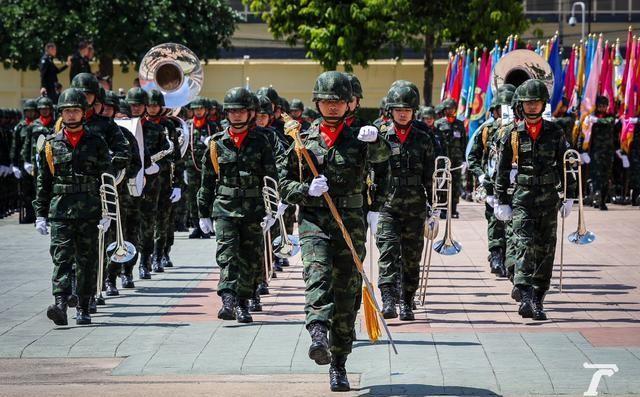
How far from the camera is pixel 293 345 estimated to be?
11.1m

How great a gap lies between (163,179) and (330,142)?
695cm

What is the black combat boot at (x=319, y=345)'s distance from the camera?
8.92 metres

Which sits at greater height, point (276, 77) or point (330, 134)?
point (276, 77)

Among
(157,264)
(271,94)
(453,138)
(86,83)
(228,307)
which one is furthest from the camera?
(453,138)

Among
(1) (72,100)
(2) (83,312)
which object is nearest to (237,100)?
(1) (72,100)

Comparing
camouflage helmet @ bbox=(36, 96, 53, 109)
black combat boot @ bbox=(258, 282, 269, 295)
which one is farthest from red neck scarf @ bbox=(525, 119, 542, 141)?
camouflage helmet @ bbox=(36, 96, 53, 109)

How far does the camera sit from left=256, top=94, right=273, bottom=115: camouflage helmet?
1496cm

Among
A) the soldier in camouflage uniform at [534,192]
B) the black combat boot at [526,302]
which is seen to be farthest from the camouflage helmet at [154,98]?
the black combat boot at [526,302]

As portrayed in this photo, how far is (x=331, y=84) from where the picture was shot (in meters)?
9.59

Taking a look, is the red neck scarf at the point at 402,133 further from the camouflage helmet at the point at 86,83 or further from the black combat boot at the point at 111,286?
the black combat boot at the point at 111,286

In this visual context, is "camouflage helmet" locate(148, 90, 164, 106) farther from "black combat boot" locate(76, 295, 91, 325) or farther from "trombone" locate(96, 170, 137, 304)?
"black combat boot" locate(76, 295, 91, 325)

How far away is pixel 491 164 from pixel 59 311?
197 inches

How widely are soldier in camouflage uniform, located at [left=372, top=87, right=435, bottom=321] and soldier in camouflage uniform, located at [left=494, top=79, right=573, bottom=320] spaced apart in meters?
0.76

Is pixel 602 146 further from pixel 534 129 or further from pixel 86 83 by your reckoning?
pixel 86 83
